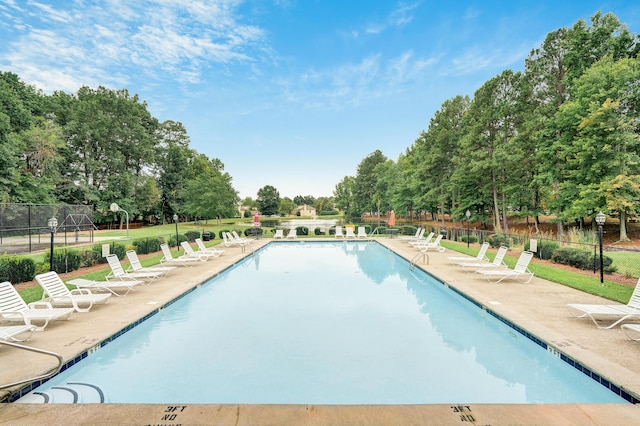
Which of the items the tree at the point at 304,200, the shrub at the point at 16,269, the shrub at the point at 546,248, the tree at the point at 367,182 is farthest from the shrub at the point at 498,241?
the tree at the point at 304,200

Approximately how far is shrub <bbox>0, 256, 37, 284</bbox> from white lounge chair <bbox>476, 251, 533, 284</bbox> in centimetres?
1258

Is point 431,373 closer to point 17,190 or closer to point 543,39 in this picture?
point 543,39

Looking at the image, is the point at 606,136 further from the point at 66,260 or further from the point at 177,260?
the point at 66,260

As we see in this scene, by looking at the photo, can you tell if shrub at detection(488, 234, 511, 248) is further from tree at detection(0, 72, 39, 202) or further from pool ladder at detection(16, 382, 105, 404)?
tree at detection(0, 72, 39, 202)

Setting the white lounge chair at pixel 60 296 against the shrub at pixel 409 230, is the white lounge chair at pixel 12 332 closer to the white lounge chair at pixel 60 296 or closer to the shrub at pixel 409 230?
the white lounge chair at pixel 60 296

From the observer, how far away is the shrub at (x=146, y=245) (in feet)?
48.0

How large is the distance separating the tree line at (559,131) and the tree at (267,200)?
58.3m

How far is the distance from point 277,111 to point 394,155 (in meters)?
29.1

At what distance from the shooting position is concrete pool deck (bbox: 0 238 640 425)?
9.49 feet

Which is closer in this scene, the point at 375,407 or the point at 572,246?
the point at 375,407

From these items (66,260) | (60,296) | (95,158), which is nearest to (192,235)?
(66,260)

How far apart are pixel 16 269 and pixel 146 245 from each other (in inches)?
247

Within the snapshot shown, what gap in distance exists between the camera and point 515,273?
8.44 meters

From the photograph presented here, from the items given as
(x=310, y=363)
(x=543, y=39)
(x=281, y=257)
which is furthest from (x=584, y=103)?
(x=310, y=363)
